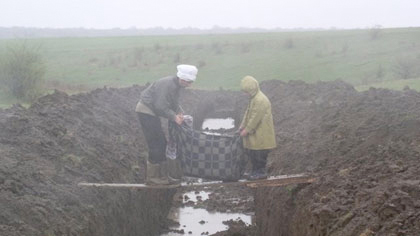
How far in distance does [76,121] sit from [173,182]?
A: 523cm

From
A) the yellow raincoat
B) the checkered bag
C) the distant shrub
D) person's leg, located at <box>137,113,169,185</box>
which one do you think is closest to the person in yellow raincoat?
the yellow raincoat

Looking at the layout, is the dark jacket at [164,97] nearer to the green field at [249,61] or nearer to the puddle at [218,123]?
the puddle at [218,123]

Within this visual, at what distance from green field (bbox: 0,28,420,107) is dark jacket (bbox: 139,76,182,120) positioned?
71.5 feet

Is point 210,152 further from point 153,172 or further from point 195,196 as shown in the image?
point 195,196

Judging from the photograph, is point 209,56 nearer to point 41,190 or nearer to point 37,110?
point 37,110

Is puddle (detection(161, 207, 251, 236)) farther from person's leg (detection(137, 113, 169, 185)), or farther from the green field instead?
the green field

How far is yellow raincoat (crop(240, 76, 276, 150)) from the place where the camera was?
10.1 meters

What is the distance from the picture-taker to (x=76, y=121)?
15.2 m

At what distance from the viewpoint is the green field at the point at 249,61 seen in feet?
126

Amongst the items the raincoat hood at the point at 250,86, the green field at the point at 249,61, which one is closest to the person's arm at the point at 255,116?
the raincoat hood at the point at 250,86

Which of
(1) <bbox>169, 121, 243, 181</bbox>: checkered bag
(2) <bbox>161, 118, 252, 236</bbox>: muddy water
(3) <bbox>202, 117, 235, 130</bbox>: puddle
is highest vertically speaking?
(1) <bbox>169, 121, 243, 181</bbox>: checkered bag

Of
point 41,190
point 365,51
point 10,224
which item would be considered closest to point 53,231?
point 10,224

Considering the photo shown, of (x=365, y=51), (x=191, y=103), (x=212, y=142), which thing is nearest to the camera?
(x=212, y=142)

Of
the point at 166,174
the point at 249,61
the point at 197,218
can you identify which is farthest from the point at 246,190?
the point at 249,61
